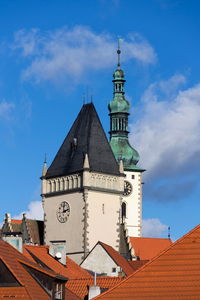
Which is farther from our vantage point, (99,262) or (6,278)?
(99,262)

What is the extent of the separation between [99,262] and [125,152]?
175 feet

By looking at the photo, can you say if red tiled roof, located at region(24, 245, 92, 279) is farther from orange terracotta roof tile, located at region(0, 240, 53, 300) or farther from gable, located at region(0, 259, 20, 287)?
gable, located at region(0, 259, 20, 287)

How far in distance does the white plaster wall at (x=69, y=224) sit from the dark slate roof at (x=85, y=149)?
8.13ft

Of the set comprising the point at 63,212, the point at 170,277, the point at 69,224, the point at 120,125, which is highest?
the point at 120,125

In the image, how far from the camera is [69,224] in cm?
9962

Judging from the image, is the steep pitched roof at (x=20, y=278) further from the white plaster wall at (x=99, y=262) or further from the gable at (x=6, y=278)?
the white plaster wall at (x=99, y=262)

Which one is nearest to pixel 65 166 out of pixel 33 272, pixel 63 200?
pixel 63 200

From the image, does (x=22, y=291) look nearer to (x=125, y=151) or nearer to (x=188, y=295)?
(x=188, y=295)

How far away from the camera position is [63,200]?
10106cm

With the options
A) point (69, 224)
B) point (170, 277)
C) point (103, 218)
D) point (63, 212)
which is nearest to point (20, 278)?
point (170, 277)

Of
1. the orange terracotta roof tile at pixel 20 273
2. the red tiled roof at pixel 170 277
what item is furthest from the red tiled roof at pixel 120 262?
the red tiled roof at pixel 170 277

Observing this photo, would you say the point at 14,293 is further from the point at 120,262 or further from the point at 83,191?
the point at 83,191

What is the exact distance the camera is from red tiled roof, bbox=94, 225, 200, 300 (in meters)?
31.6

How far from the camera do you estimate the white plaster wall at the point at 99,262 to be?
8081 cm
